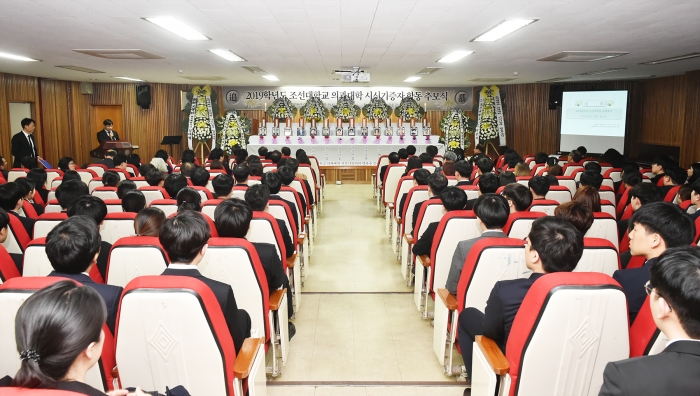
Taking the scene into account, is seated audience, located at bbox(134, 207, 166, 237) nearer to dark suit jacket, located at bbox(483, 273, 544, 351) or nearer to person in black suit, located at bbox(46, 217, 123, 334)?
person in black suit, located at bbox(46, 217, 123, 334)

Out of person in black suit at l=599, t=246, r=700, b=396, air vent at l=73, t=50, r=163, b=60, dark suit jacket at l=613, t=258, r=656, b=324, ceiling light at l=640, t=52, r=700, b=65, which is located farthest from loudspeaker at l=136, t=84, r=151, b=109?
person in black suit at l=599, t=246, r=700, b=396

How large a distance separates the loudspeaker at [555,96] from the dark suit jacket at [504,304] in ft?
42.6

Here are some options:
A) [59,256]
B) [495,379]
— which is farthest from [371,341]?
[59,256]

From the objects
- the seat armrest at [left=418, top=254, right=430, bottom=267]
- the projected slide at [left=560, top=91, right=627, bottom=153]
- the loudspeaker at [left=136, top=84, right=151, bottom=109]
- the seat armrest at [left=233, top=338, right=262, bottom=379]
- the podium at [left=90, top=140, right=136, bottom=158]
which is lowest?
the seat armrest at [left=233, top=338, right=262, bottom=379]

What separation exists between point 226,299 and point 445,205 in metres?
2.37

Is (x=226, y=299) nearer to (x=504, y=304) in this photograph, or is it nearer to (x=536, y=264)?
(x=504, y=304)

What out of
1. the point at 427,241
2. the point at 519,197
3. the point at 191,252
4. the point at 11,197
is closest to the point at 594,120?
the point at 519,197

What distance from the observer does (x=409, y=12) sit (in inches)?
177

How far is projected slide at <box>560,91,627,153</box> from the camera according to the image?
12.5 metres

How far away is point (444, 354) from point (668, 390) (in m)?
→ 2.08

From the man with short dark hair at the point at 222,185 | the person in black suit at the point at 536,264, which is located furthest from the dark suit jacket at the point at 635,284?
the man with short dark hair at the point at 222,185

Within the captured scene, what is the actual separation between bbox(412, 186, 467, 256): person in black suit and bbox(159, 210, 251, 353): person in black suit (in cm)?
201

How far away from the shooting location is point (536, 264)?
2.42m

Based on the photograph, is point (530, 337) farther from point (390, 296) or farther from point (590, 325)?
point (390, 296)
